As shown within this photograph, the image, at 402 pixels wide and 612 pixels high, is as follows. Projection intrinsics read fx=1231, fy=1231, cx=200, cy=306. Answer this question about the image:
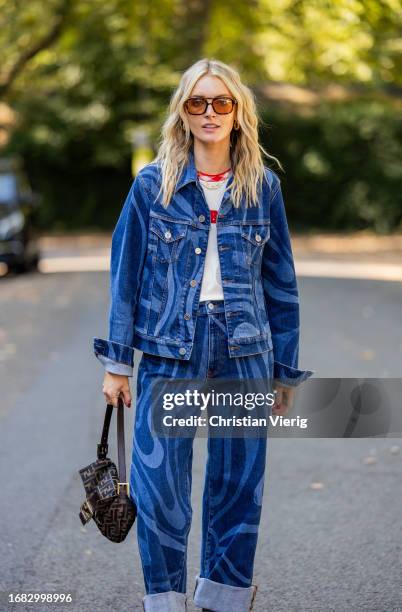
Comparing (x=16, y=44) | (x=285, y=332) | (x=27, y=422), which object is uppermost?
(x=16, y=44)

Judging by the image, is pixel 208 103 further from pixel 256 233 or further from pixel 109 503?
pixel 109 503

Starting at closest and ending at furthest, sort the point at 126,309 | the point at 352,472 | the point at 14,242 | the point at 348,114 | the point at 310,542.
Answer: the point at 126,309, the point at 310,542, the point at 352,472, the point at 14,242, the point at 348,114

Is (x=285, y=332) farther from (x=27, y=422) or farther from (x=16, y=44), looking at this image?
(x=16, y=44)

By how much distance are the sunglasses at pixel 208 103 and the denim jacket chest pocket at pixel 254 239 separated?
34 centimetres

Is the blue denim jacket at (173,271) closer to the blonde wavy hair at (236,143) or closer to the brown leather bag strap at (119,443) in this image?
the blonde wavy hair at (236,143)

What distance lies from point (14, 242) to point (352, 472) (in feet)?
40.0

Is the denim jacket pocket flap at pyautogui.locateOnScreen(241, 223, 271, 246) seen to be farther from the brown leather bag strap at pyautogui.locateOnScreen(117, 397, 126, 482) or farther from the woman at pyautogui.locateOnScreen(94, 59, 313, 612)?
the brown leather bag strap at pyautogui.locateOnScreen(117, 397, 126, 482)

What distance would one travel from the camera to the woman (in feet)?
11.5

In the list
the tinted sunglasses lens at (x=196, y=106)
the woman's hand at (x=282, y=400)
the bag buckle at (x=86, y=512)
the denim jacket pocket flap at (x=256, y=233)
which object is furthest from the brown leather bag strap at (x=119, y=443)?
the tinted sunglasses lens at (x=196, y=106)

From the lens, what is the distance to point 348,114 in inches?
1152

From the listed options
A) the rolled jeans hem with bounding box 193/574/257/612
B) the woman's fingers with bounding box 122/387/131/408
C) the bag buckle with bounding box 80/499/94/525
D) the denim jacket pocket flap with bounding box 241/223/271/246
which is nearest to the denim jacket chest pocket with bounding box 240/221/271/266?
the denim jacket pocket flap with bounding box 241/223/271/246

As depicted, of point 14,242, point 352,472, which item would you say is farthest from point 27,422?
point 14,242

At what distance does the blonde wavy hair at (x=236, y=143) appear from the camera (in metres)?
3.56

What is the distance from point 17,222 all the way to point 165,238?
14.7m
